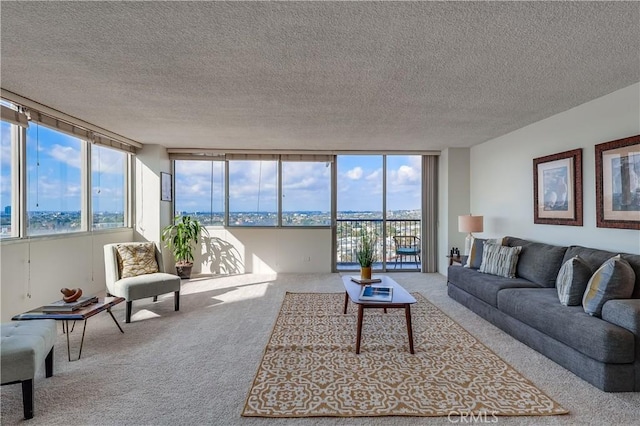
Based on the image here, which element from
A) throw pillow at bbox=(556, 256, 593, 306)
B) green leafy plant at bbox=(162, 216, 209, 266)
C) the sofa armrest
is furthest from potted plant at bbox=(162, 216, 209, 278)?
the sofa armrest

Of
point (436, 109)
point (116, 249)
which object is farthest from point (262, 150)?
point (436, 109)

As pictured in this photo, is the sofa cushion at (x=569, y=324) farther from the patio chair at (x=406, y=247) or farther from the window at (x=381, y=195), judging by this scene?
the window at (x=381, y=195)

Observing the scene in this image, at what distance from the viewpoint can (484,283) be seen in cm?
380

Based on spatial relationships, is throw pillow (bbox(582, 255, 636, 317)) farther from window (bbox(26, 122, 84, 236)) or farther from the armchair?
window (bbox(26, 122, 84, 236))

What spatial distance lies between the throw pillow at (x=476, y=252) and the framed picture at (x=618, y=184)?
1.37 meters

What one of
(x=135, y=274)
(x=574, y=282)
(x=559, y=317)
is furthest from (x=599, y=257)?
(x=135, y=274)

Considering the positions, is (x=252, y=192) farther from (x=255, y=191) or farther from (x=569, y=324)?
(x=569, y=324)

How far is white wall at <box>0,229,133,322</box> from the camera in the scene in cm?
337

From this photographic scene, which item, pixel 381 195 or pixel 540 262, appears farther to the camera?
pixel 381 195

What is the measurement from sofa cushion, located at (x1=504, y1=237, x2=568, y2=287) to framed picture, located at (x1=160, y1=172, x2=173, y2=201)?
5.79 meters

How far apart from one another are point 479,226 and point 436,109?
2.28 m

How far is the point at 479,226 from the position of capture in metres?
5.13

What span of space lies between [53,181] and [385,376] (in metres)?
4.54

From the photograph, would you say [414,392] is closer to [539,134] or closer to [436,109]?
[436,109]
